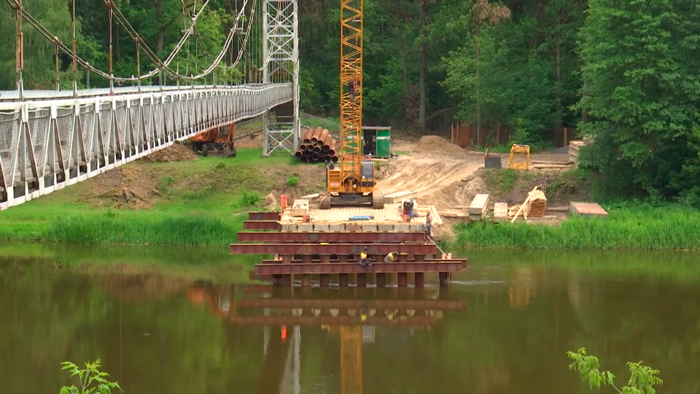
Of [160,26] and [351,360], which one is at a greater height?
[160,26]

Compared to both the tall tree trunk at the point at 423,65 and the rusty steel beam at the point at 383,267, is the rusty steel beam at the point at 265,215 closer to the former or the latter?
the rusty steel beam at the point at 383,267

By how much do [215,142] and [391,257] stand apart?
25128mm

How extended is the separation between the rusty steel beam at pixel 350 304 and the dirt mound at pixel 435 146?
92.1 ft

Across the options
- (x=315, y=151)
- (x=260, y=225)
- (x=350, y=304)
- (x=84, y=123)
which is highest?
(x=84, y=123)

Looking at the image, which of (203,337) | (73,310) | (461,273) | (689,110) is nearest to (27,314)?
(73,310)

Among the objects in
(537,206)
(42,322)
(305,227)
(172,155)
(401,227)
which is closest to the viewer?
(42,322)

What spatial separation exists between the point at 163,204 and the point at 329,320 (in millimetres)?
19641

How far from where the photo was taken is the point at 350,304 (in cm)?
3262

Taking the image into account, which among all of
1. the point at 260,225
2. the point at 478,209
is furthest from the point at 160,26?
the point at 260,225

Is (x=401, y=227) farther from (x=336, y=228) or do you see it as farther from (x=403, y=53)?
(x=403, y=53)

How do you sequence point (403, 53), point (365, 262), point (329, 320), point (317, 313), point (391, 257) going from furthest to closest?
1. point (403, 53)
2. point (391, 257)
3. point (365, 262)
4. point (317, 313)
5. point (329, 320)

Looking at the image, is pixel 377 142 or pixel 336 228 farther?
pixel 377 142

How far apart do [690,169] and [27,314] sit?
2717cm

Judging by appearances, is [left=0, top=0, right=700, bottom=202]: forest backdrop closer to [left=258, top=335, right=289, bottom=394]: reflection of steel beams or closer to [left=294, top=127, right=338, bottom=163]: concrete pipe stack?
[left=294, top=127, right=338, bottom=163]: concrete pipe stack
